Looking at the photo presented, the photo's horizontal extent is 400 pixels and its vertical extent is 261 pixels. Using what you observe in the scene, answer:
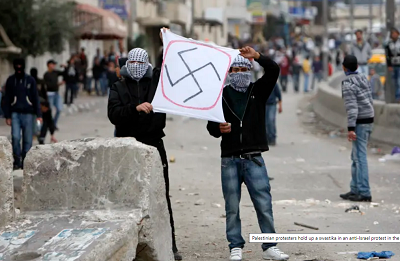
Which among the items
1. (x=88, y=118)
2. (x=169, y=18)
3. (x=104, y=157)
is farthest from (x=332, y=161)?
(x=169, y=18)

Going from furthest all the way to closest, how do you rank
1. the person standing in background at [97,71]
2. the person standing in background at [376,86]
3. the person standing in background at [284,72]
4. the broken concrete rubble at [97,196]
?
the person standing in background at [284,72] < the person standing in background at [97,71] < the person standing in background at [376,86] < the broken concrete rubble at [97,196]

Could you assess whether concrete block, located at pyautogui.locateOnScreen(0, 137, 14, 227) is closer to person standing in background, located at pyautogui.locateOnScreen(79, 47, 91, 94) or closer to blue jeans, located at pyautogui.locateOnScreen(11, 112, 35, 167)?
blue jeans, located at pyautogui.locateOnScreen(11, 112, 35, 167)

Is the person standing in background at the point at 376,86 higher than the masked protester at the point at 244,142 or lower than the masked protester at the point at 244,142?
lower

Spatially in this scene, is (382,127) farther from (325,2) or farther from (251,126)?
(325,2)

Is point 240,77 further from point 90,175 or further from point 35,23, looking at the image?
point 35,23

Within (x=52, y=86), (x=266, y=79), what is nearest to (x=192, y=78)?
(x=266, y=79)

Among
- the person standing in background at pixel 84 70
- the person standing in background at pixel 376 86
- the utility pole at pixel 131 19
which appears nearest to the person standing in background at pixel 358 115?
the person standing in background at pixel 376 86

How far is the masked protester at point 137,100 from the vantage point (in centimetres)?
754

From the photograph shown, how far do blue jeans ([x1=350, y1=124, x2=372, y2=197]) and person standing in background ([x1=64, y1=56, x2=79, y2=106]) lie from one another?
1916 cm

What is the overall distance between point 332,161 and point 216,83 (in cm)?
858

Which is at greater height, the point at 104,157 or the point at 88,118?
the point at 104,157

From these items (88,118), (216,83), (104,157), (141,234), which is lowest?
(88,118)

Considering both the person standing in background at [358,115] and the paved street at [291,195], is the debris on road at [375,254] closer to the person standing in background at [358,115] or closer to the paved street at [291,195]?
the paved street at [291,195]

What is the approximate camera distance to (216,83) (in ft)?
24.6
